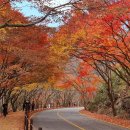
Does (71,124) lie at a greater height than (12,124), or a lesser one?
lesser

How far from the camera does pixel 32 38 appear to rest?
87.9ft

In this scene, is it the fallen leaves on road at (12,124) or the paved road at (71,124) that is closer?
the fallen leaves on road at (12,124)

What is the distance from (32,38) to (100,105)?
2839 cm

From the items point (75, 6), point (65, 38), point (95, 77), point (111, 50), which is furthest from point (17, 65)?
point (95, 77)

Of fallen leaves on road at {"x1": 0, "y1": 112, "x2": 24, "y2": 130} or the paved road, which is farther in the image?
the paved road

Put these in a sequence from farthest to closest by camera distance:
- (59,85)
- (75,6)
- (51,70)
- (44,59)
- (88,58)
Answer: (59,85), (51,70), (88,58), (44,59), (75,6)

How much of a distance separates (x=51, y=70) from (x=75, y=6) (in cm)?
2583

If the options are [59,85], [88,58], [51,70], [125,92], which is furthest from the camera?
[59,85]

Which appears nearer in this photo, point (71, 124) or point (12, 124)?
point (12, 124)

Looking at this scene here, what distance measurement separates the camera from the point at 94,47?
2956 cm

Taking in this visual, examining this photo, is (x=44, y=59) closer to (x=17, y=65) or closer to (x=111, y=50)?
(x=17, y=65)

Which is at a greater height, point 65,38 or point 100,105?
point 65,38

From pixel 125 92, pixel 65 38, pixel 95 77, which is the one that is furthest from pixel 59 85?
pixel 65 38

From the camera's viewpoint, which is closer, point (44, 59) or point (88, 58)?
point (44, 59)
